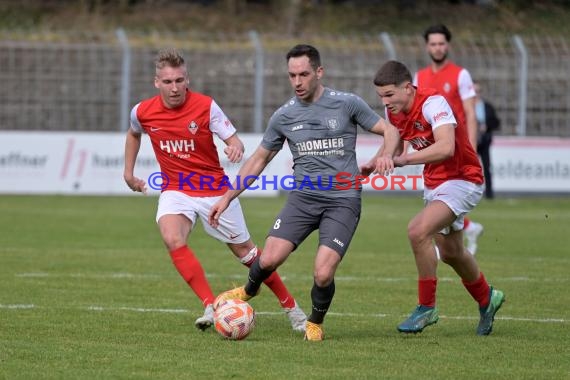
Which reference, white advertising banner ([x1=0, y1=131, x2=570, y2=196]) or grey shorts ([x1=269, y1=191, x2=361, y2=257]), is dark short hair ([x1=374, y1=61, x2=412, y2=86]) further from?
white advertising banner ([x1=0, y1=131, x2=570, y2=196])

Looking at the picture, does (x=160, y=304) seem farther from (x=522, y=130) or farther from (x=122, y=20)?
(x=122, y=20)

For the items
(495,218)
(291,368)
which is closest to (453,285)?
(291,368)

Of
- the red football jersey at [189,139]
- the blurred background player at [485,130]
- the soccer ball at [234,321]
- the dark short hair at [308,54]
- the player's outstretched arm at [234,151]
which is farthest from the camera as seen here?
the blurred background player at [485,130]

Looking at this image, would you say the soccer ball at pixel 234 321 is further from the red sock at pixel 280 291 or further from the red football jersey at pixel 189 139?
the red football jersey at pixel 189 139

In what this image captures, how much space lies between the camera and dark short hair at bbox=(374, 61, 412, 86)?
7758 millimetres

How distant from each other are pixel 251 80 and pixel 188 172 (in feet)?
54.7

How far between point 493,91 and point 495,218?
650cm

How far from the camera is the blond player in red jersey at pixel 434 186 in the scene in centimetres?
778

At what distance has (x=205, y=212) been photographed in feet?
27.6

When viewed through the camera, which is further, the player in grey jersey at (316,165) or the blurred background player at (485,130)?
the blurred background player at (485,130)

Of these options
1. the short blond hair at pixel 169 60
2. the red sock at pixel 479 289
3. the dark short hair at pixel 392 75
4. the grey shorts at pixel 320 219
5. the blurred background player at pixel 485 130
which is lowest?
the blurred background player at pixel 485 130

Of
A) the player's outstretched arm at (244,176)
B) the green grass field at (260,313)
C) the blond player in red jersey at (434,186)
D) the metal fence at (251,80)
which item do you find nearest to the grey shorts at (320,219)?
the player's outstretched arm at (244,176)

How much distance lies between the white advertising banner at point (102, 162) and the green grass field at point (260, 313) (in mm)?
4905

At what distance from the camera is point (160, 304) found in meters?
9.34
